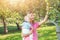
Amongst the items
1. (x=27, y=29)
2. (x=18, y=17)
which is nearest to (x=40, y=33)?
(x=18, y=17)

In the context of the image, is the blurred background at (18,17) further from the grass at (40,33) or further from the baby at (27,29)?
the baby at (27,29)

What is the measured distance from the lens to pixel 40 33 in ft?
18.0

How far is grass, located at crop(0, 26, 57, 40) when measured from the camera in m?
5.42

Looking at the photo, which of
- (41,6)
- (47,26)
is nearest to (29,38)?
(47,26)

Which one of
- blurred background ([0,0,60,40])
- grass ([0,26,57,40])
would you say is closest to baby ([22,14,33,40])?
blurred background ([0,0,60,40])

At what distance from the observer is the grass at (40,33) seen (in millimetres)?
5418


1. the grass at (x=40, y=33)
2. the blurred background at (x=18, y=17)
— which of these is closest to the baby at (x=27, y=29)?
the blurred background at (x=18, y=17)

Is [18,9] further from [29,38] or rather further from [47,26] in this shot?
[29,38]

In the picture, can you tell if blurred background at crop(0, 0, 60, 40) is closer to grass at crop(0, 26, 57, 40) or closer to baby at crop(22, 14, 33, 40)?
grass at crop(0, 26, 57, 40)

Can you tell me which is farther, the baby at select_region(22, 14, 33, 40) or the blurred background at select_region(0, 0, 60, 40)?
the blurred background at select_region(0, 0, 60, 40)

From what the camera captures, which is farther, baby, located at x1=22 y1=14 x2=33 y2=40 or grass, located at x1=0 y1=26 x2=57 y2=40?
grass, located at x1=0 y1=26 x2=57 y2=40

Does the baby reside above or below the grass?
above

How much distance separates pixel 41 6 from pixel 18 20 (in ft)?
2.36

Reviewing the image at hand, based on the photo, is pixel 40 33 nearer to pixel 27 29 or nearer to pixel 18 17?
pixel 18 17
